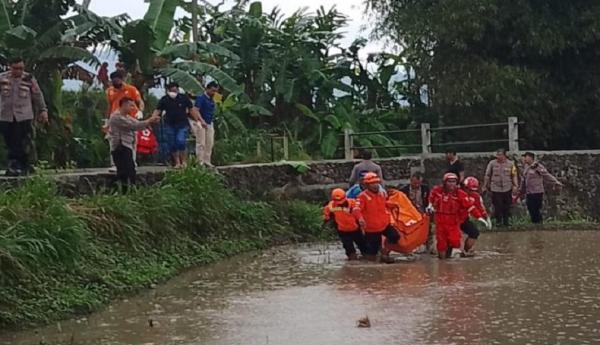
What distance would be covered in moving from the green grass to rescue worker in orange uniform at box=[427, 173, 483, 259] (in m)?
2.89

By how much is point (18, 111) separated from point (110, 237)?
235 centimetres

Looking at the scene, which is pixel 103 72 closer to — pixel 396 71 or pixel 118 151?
pixel 118 151

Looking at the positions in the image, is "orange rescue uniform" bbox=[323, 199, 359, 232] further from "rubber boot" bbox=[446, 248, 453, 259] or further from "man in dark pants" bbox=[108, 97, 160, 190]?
"man in dark pants" bbox=[108, 97, 160, 190]

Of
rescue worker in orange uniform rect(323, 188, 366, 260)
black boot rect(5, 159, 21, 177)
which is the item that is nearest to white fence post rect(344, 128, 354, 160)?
rescue worker in orange uniform rect(323, 188, 366, 260)

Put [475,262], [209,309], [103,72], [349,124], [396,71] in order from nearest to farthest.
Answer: [209,309] → [475,262] → [103,72] → [349,124] → [396,71]

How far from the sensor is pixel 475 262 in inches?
504

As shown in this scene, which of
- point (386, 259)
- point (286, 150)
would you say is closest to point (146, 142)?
point (286, 150)

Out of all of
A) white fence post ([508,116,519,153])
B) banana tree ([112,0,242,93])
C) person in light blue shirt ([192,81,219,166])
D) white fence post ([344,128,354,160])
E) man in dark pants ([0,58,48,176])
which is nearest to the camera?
man in dark pants ([0,58,48,176])

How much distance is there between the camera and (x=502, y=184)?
17875 millimetres

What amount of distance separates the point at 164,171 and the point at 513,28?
34.7 ft

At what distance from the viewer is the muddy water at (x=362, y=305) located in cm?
827

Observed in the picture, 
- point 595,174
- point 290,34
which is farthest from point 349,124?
point 595,174

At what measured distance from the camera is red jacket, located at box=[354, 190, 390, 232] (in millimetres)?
13141

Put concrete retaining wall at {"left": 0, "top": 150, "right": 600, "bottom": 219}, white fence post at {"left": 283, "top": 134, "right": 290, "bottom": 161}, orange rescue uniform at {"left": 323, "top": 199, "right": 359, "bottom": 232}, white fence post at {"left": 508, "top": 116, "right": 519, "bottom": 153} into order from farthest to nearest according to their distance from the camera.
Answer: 1. white fence post at {"left": 283, "top": 134, "right": 290, "bottom": 161}
2. white fence post at {"left": 508, "top": 116, "right": 519, "bottom": 153}
3. concrete retaining wall at {"left": 0, "top": 150, "right": 600, "bottom": 219}
4. orange rescue uniform at {"left": 323, "top": 199, "right": 359, "bottom": 232}
